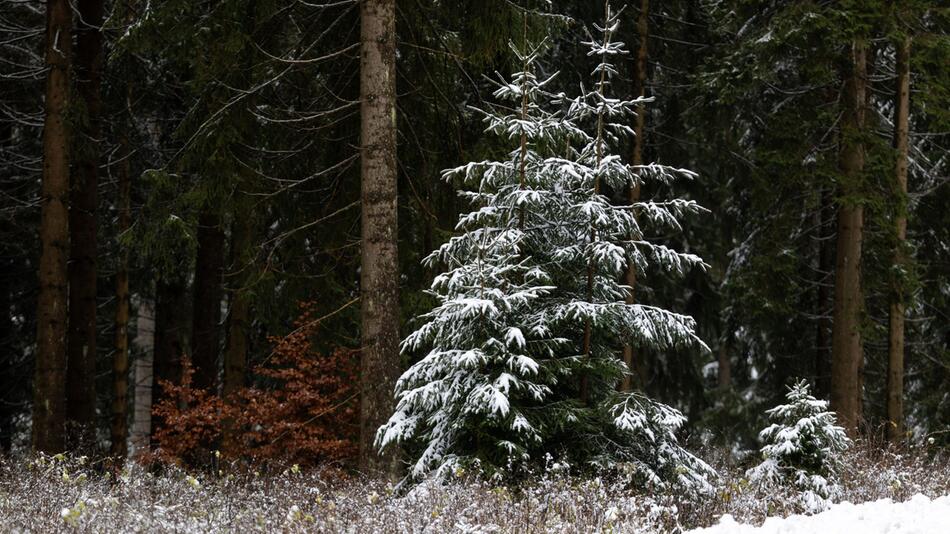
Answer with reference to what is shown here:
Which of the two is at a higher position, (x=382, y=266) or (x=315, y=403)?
(x=382, y=266)

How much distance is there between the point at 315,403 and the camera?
13.0 metres

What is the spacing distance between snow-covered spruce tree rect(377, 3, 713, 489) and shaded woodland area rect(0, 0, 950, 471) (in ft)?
1.80

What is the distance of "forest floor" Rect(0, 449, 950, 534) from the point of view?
628cm

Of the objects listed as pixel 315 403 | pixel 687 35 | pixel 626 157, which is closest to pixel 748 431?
pixel 626 157

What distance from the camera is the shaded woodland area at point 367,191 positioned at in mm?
11039

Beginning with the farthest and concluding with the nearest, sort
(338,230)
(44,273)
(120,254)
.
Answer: (120,254)
(338,230)
(44,273)

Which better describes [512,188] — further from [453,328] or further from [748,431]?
[748,431]

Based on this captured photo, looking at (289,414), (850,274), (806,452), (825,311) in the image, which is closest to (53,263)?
Answer: (289,414)

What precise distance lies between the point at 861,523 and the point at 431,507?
317 centimetres

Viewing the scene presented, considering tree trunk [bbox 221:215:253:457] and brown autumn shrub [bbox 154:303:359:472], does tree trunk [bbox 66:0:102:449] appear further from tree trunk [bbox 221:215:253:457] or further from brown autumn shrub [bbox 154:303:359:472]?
tree trunk [bbox 221:215:253:457]

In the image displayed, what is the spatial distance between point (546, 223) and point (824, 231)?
11842 millimetres

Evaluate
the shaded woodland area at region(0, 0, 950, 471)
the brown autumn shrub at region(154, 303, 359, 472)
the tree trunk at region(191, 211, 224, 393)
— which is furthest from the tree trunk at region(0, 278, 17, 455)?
the brown autumn shrub at region(154, 303, 359, 472)

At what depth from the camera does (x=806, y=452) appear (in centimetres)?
856

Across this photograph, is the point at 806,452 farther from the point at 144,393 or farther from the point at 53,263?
the point at 144,393
